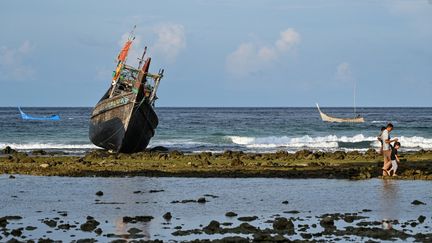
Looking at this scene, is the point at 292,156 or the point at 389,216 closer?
the point at 389,216

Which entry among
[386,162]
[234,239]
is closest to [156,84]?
[386,162]

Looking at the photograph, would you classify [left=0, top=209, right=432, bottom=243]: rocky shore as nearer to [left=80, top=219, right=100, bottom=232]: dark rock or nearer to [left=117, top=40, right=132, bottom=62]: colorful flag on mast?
[left=80, top=219, right=100, bottom=232]: dark rock

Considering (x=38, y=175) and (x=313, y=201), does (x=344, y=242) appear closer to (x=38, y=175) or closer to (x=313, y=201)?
(x=313, y=201)

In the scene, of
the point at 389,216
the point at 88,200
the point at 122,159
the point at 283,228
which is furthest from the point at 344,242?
the point at 122,159

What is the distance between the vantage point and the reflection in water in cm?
1867

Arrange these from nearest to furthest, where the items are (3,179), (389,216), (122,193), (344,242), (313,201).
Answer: (344,242) → (389,216) → (313,201) → (122,193) → (3,179)

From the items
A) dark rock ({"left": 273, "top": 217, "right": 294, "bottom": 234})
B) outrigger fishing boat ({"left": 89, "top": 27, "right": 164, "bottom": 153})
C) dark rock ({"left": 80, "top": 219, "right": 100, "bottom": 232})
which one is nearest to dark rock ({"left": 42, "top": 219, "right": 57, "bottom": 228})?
dark rock ({"left": 80, "top": 219, "right": 100, "bottom": 232})

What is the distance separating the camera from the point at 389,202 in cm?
2161

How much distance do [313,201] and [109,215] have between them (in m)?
5.81

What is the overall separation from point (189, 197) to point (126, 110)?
21023 mm

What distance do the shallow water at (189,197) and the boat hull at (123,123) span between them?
14.9m

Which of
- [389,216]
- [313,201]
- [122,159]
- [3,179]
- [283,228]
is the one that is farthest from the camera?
[122,159]

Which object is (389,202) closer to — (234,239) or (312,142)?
(234,239)

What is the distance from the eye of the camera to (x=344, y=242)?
15422mm
